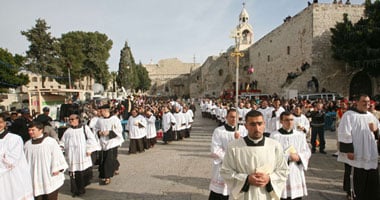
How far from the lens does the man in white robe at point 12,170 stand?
3.23m

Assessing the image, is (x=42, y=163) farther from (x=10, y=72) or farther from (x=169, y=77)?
(x=169, y=77)

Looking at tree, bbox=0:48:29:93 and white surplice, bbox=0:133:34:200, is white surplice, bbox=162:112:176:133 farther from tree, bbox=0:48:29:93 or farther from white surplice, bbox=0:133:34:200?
tree, bbox=0:48:29:93

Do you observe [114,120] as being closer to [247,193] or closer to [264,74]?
[247,193]

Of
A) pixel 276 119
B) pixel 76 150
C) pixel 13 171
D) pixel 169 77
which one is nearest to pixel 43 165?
pixel 13 171

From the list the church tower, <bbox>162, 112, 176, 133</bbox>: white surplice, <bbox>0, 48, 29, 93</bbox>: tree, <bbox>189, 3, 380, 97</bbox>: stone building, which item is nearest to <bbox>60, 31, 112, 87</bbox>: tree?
<bbox>0, 48, 29, 93</bbox>: tree

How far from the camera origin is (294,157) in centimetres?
350

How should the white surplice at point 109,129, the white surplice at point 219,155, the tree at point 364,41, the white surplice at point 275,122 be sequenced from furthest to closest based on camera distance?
the tree at point 364,41 < the white surplice at point 275,122 < the white surplice at point 109,129 < the white surplice at point 219,155

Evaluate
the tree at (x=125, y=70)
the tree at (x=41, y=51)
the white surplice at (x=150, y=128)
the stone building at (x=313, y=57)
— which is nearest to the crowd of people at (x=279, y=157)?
the white surplice at (x=150, y=128)

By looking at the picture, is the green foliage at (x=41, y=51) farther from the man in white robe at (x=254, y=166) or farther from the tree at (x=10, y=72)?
the man in white robe at (x=254, y=166)

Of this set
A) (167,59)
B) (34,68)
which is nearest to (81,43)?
(34,68)

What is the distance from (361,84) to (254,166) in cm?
2291

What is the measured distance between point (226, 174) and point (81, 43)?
36.4m

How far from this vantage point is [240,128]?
14.1 feet

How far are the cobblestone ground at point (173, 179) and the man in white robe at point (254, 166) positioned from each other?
7.57ft
